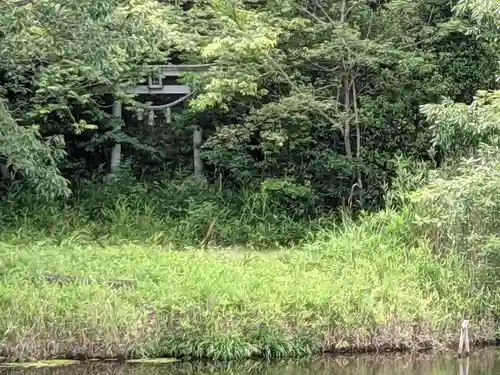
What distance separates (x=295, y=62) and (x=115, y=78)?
269cm

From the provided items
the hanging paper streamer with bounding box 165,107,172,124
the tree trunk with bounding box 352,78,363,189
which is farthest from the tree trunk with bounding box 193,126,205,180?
the tree trunk with bounding box 352,78,363,189

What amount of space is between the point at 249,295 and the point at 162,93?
5.55 metres

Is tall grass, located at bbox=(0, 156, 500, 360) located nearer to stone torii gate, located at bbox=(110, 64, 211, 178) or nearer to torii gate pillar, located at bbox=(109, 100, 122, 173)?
torii gate pillar, located at bbox=(109, 100, 122, 173)

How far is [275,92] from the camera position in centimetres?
1141

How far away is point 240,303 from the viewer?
761 cm

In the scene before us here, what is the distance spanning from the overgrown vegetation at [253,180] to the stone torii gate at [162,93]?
0.14 meters

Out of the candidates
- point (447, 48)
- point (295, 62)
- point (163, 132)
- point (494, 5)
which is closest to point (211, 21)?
point (295, 62)

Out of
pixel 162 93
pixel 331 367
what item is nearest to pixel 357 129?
pixel 162 93

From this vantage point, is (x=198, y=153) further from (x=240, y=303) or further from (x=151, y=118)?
(x=240, y=303)

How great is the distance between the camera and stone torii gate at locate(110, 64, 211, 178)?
1188 centimetres

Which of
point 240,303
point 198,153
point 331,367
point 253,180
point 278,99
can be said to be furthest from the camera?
point 198,153

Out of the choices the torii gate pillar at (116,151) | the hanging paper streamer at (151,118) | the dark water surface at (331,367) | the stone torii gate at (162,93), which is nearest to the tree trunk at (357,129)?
the stone torii gate at (162,93)

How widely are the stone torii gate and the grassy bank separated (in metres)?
3.31

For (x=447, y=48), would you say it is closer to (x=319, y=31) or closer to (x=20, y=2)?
(x=319, y=31)
